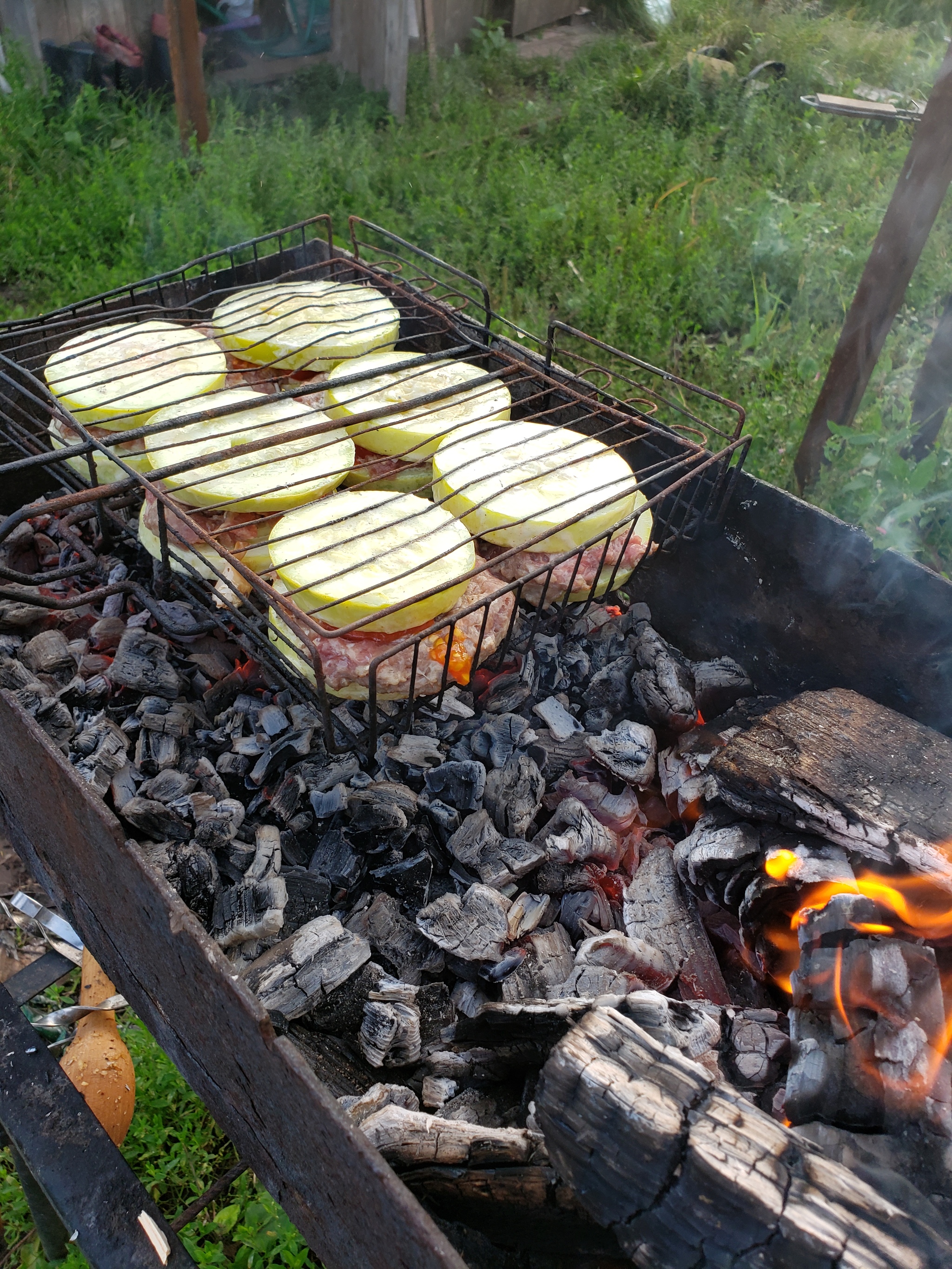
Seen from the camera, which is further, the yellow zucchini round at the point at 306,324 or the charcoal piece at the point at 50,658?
the yellow zucchini round at the point at 306,324

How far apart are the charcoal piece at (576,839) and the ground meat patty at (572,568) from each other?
0.66 metres

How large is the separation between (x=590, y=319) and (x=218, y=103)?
16.6 feet

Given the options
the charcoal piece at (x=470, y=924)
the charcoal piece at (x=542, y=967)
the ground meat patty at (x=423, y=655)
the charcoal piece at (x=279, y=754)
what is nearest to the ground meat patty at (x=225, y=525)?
the ground meat patty at (x=423, y=655)

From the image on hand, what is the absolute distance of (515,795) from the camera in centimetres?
261

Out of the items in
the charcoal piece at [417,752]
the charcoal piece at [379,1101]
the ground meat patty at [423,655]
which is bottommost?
the charcoal piece at [379,1101]

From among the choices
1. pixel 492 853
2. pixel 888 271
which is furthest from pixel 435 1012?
pixel 888 271

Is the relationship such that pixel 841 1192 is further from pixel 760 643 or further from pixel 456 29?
pixel 456 29

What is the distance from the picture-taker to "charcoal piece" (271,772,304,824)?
100 inches

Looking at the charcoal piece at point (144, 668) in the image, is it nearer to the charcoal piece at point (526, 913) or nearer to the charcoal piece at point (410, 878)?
the charcoal piece at point (410, 878)

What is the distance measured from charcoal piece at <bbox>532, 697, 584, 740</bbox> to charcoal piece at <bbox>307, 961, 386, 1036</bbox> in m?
1.02

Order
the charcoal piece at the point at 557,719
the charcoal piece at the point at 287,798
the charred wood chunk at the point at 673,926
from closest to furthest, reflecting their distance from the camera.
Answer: the charred wood chunk at the point at 673,926
the charcoal piece at the point at 287,798
the charcoal piece at the point at 557,719

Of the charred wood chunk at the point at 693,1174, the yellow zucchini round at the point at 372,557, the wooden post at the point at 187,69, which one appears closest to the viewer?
the charred wood chunk at the point at 693,1174

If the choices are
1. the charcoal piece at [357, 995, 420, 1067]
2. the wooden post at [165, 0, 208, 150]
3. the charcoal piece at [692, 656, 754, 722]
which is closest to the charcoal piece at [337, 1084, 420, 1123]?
the charcoal piece at [357, 995, 420, 1067]

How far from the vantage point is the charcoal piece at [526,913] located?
2361 millimetres
